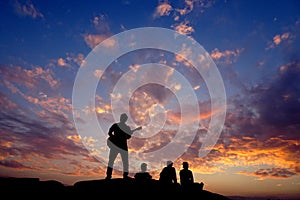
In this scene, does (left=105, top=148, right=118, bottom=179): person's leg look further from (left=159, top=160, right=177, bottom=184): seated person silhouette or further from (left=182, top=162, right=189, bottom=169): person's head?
(left=182, top=162, right=189, bottom=169): person's head

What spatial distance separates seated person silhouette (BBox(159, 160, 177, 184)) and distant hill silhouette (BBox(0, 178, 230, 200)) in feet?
2.45

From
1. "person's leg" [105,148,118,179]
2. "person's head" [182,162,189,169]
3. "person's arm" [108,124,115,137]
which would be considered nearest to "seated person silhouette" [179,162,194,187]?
"person's head" [182,162,189,169]

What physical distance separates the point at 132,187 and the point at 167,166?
115 inches

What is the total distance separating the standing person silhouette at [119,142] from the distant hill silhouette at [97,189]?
781 mm

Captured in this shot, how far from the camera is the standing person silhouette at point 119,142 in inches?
522

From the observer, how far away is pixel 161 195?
11844mm

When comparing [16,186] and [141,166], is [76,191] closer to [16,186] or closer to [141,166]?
[16,186]

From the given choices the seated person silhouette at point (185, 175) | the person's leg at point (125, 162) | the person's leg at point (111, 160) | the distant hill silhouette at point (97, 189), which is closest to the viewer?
the distant hill silhouette at point (97, 189)

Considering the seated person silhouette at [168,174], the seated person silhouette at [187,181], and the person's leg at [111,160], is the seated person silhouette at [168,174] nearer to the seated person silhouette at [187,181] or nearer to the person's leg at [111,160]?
the seated person silhouette at [187,181]

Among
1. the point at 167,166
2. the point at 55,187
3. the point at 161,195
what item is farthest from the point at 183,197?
the point at 55,187

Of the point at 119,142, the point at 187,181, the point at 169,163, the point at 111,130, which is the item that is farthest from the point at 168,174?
the point at 111,130

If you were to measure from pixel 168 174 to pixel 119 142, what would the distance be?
11.5 feet

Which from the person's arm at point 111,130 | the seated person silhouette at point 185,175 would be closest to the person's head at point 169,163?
the seated person silhouette at point 185,175

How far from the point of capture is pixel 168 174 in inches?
548
